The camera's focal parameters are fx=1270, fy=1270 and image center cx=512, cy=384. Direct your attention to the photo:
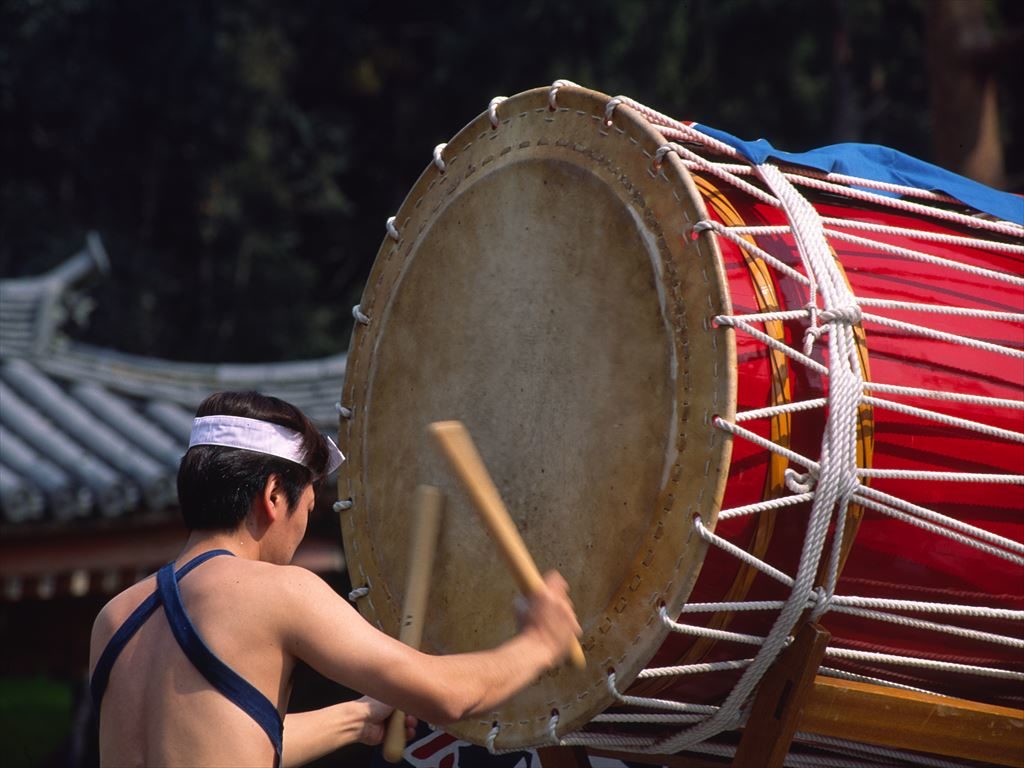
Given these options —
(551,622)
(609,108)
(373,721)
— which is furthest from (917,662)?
(609,108)

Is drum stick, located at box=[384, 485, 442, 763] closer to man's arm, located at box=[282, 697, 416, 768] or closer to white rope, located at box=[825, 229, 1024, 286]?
man's arm, located at box=[282, 697, 416, 768]

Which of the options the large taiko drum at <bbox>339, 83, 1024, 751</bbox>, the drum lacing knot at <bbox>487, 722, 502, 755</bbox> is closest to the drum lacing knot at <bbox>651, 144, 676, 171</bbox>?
the large taiko drum at <bbox>339, 83, 1024, 751</bbox>

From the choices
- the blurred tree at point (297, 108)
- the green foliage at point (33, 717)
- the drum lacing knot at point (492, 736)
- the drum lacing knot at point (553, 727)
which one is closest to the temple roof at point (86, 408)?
the green foliage at point (33, 717)

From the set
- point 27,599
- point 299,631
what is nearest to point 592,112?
point 299,631

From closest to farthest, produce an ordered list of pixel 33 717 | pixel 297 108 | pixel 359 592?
pixel 359 592, pixel 33 717, pixel 297 108

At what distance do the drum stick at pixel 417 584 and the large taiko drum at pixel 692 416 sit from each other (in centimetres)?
6

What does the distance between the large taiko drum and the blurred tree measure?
31.1 ft

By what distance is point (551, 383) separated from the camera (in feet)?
5.94

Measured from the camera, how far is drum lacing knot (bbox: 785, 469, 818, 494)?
5.45 ft

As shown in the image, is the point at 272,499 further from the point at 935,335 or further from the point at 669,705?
the point at 935,335

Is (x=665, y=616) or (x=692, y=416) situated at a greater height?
(x=692, y=416)

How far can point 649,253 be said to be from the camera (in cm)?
170

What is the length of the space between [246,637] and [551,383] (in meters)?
0.57

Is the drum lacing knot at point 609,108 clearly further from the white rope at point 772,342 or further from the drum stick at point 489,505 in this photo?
the drum stick at point 489,505
